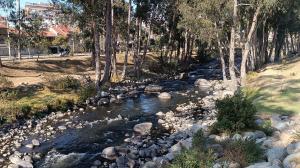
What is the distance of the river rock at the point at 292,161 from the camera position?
1221 cm

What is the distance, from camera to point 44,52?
74.5m

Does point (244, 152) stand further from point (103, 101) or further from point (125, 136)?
point (103, 101)

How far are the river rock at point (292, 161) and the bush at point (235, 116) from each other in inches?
188

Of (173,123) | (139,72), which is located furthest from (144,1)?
(173,123)

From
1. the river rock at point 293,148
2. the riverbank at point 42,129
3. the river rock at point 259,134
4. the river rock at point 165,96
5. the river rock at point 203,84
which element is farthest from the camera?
the river rock at point 203,84

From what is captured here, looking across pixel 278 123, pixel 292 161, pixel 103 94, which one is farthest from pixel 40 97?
pixel 292 161

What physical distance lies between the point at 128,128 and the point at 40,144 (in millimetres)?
5583

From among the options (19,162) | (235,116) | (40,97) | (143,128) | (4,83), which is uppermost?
(4,83)

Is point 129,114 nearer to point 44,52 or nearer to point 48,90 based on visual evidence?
point 48,90

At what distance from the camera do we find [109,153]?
1959cm

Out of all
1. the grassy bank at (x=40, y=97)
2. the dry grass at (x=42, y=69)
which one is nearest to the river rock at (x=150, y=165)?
the grassy bank at (x=40, y=97)

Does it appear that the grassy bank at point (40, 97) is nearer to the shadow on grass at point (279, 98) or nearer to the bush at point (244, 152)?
the shadow on grass at point (279, 98)

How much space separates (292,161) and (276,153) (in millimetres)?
1377

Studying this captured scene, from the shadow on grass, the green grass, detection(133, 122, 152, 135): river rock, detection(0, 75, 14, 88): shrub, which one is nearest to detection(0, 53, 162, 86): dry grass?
detection(0, 75, 14, 88): shrub
